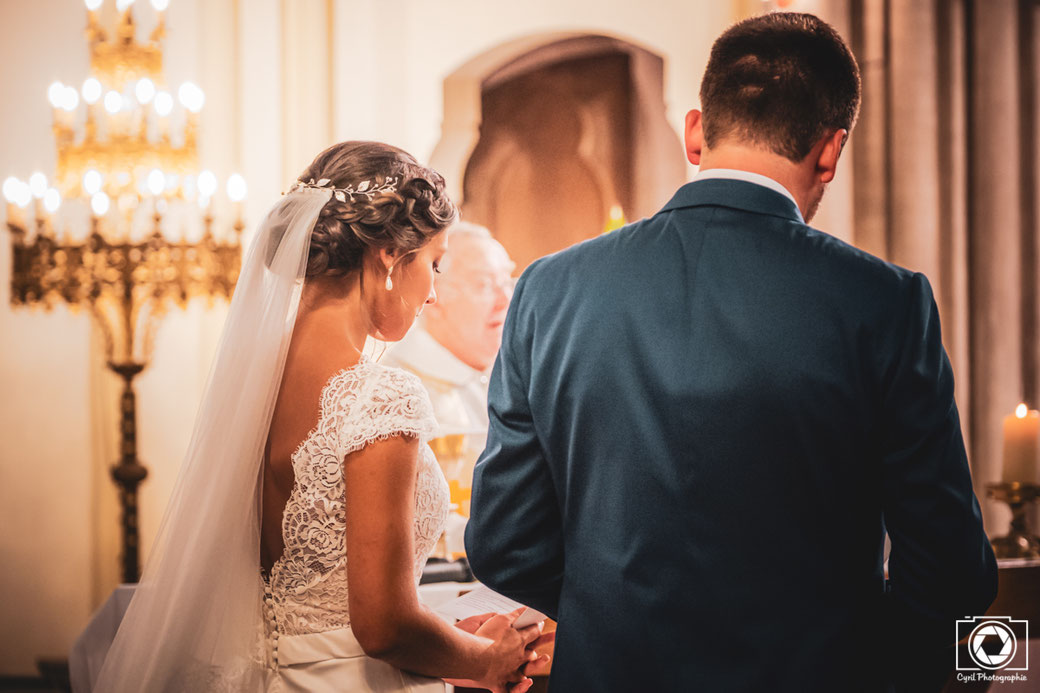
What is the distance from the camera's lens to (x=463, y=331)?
11.0ft

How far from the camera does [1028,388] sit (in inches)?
146

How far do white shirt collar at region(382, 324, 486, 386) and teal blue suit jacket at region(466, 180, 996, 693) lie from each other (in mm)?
1992

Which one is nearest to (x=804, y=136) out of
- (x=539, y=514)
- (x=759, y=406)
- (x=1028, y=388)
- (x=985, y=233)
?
(x=759, y=406)

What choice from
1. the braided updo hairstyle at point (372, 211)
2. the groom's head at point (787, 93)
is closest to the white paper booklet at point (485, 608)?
the braided updo hairstyle at point (372, 211)

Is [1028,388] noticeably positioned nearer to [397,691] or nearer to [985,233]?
[985,233]

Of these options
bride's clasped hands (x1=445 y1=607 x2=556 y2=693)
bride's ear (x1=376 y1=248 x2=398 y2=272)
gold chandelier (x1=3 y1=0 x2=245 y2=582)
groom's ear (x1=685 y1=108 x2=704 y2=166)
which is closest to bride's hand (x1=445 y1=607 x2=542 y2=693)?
bride's clasped hands (x1=445 y1=607 x2=556 y2=693)

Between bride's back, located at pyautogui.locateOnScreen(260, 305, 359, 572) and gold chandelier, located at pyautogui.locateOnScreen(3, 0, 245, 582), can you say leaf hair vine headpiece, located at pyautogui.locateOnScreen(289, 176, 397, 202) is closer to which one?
bride's back, located at pyautogui.locateOnScreen(260, 305, 359, 572)

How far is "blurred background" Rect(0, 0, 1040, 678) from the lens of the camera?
3.56 meters

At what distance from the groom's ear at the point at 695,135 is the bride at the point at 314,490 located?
0.60 metres

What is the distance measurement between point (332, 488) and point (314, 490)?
1.4 inches
